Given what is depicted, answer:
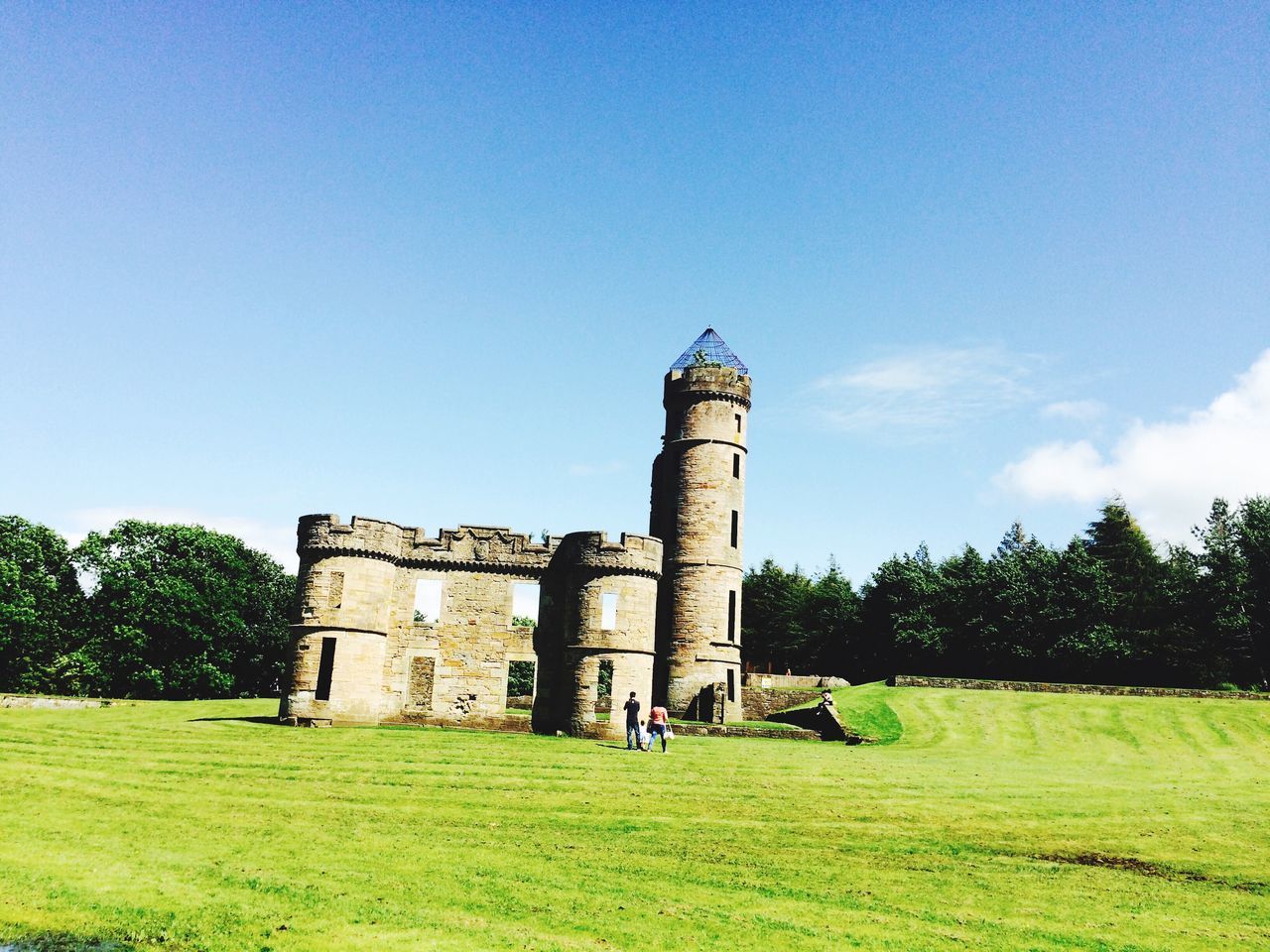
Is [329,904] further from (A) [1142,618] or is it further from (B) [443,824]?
(A) [1142,618]

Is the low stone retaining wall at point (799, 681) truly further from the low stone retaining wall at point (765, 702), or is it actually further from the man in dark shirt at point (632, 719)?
the man in dark shirt at point (632, 719)

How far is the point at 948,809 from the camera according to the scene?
20.1m

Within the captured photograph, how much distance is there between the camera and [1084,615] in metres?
55.1

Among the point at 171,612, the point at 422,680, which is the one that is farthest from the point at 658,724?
the point at 171,612

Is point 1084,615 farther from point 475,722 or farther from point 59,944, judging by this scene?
point 59,944

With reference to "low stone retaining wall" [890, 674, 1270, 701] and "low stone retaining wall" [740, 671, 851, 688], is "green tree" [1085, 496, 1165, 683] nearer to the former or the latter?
"low stone retaining wall" [890, 674, 1270, 701]

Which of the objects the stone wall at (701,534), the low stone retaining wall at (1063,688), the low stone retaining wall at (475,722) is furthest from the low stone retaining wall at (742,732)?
the low stone retaining wall at (1063,688)

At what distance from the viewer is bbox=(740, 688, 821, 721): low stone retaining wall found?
1743 inches

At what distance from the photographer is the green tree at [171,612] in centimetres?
5453

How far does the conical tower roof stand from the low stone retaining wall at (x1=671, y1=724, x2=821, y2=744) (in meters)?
17.3

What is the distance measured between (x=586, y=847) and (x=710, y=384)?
3034cm

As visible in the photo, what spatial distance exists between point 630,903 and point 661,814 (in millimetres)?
6073

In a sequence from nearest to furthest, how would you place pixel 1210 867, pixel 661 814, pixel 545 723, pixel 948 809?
pixel 1210 867, pixel 661 814, pixel 948 809, pixel 545 723

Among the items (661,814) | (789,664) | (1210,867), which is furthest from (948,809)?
(789,664)
